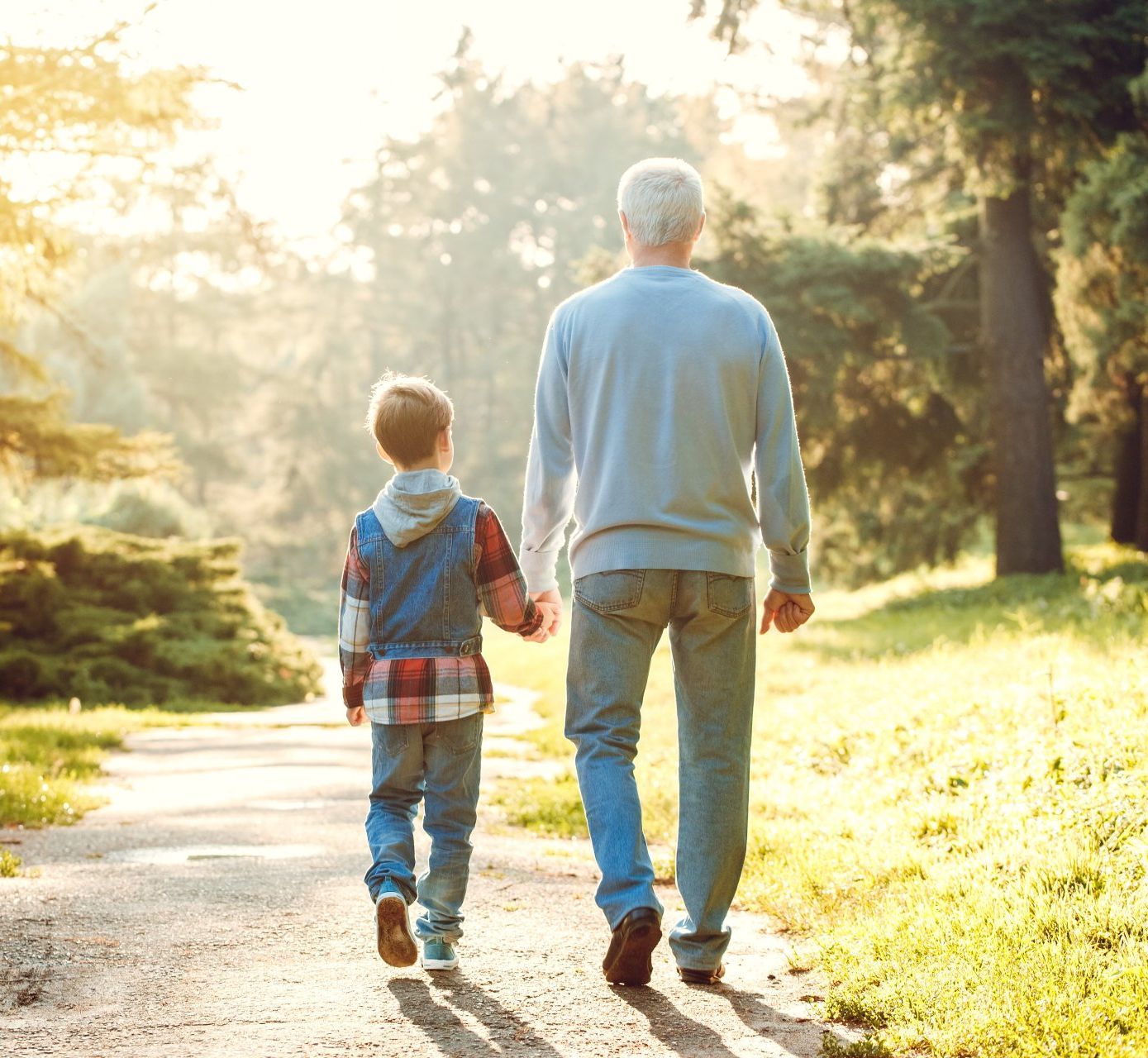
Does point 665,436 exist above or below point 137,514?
above

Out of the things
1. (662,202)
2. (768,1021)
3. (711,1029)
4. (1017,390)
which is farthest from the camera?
(1017,390)

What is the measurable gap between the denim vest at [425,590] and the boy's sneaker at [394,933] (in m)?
0.66

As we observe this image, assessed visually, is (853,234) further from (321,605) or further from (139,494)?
(321,605)

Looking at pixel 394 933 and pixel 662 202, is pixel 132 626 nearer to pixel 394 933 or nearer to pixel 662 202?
pixel 394 933

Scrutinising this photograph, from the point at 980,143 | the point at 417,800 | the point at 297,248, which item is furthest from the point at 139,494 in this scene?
the point at 297,248

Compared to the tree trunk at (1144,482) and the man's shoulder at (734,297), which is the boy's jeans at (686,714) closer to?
the man's shoulder at (734,297)

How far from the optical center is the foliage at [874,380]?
17.7 m

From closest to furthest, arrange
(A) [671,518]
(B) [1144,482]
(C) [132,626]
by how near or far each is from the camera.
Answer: (A) [671,518]
(C) [132,626]
(B) [1144,482]

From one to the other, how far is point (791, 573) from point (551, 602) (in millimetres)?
657

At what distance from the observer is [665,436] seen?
3633 millimetres

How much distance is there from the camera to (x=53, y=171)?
11250mm

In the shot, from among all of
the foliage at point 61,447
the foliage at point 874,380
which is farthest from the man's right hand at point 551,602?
the foliage at point 874,380

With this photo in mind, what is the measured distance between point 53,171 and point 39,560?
5.98 meters

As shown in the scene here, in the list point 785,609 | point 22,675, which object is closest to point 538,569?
point 785,609
